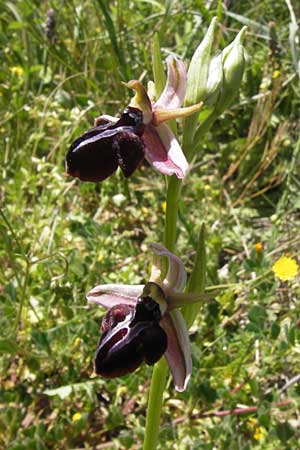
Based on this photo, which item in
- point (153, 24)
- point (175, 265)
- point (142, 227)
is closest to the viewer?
point (175, 265)

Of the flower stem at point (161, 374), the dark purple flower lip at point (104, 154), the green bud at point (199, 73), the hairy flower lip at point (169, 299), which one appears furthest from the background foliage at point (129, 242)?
the green bud at point (199, 73)

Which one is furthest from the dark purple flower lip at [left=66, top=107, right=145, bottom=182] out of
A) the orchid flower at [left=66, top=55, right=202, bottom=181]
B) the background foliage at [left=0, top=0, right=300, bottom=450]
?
the background foliage at [left=0, top=0, right=300, bottom=450]

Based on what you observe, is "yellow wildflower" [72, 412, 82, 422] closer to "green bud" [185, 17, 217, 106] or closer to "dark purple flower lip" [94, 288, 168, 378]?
"dark purple flower lip" [94, 288, 168, 378]

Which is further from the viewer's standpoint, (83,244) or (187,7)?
(187,7)

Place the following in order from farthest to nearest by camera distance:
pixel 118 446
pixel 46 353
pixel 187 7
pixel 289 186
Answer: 1. pixel 187 7
2. pixel 289 186
3. pixel 46 353
4. pixel 118 446

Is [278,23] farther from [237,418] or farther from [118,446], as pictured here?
[118,446]

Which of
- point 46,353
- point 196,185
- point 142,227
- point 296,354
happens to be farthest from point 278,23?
point 46,353

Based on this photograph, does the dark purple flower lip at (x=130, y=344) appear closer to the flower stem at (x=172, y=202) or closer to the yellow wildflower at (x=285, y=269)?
the flower stem at (x=172, y=202)
